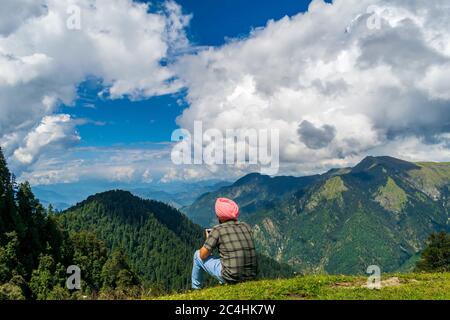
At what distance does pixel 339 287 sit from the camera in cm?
1823

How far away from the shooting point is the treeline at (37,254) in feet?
278

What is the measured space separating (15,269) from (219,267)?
274ft

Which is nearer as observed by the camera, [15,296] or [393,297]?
[393,297]

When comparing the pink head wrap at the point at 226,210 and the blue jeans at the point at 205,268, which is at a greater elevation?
the pink head wrap at the point at 226,210

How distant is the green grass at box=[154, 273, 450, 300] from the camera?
15594 mm

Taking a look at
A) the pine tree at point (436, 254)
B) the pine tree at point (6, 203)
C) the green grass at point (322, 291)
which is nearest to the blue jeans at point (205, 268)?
the green grass at point (322, 291)

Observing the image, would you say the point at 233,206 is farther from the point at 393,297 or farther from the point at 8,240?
the point at 8,240

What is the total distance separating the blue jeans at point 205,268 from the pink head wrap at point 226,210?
6.07 feet

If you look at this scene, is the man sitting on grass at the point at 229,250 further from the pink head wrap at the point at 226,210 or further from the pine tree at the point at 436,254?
the pine tree at the point at 436,254

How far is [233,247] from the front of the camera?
16500mm

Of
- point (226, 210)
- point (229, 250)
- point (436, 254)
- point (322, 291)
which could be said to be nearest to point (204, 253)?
point (229, 250)

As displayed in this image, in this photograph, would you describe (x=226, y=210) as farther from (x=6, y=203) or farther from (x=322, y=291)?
(x=6, y=203)
